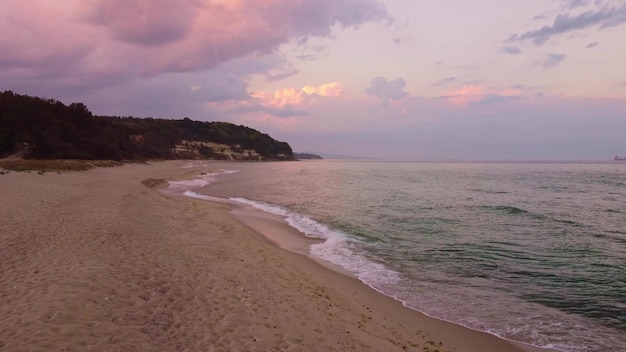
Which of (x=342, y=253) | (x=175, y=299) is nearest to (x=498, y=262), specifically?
(x=342, y=253)

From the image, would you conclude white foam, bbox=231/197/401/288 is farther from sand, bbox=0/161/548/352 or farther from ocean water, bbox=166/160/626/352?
sand, bbox=0/161/548/352

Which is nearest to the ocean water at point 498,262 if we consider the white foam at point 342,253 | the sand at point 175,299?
the white foam at point 342,253

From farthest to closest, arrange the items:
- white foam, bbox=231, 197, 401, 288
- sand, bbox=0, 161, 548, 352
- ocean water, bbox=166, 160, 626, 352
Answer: white foam, bbox=231, 197, 401, 288
ocean water, bbox=166, 160, 626, 352
sand, bbox=0, 161, 548, 352

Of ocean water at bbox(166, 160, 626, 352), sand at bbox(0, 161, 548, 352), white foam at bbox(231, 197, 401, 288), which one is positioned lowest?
white foam at bbox(231, 197, 401, 288)

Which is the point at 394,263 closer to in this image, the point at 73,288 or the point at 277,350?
the point at 277,350

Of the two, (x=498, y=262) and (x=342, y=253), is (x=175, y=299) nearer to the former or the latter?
(x=342, y=253)

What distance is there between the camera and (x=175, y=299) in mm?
7641

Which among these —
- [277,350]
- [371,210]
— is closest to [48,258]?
[277,350]

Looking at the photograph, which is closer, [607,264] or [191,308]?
[191,308]

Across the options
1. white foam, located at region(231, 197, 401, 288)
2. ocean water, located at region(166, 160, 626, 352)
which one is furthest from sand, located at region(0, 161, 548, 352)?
ocean water, located at region(166, 160, 626, 352)

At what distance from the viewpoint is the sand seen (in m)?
5.87

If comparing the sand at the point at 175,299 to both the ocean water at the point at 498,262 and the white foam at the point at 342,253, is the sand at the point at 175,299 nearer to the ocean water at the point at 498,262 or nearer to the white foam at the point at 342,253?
the white foam at the point at 342,253

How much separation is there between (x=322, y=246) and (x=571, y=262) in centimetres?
1015

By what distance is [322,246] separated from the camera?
57.1 ft
